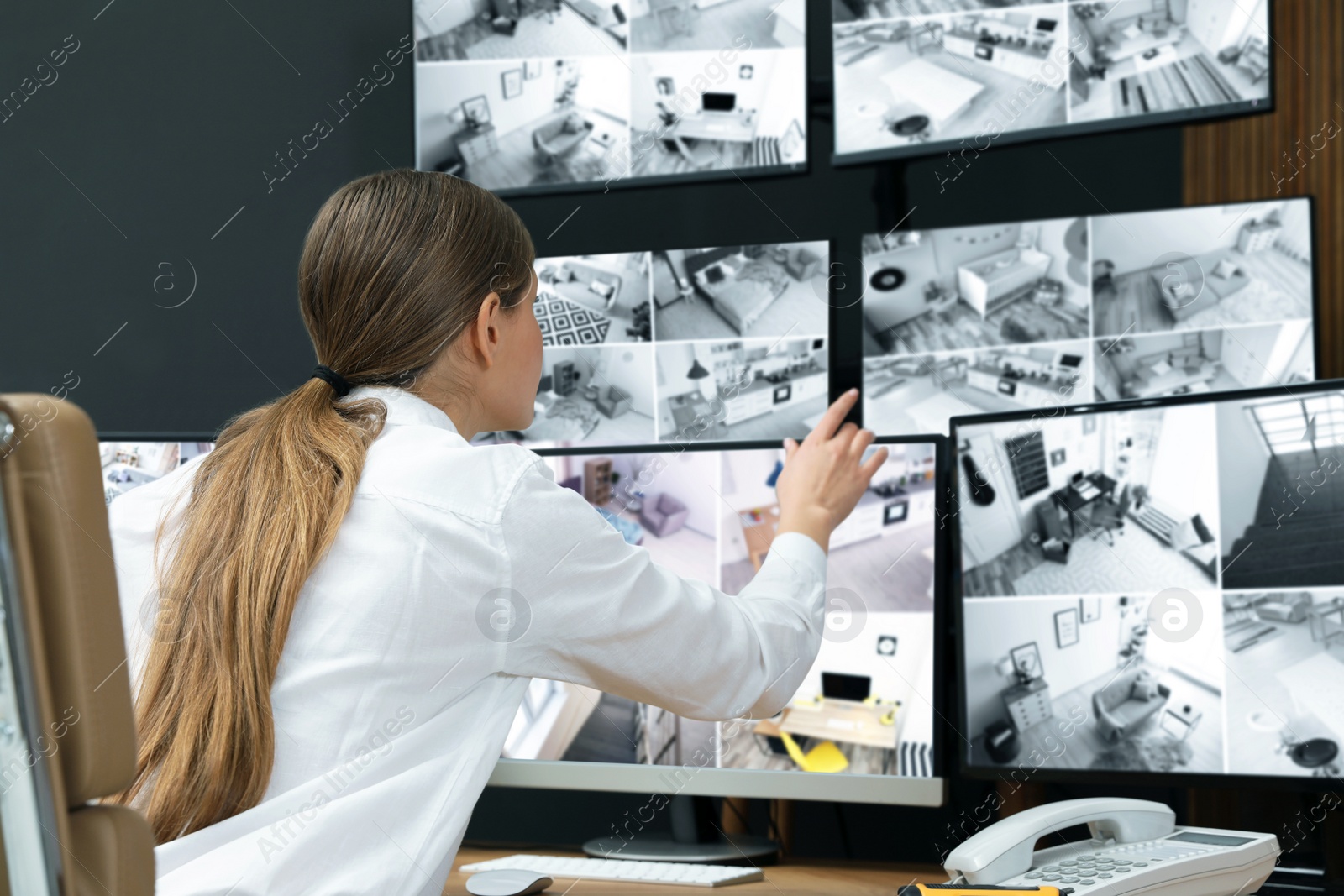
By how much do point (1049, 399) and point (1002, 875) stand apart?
721 millimetres

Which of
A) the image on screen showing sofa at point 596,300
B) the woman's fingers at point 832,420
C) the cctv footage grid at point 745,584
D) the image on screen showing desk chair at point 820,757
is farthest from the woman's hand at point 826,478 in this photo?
the image on screen showing sofa at point 596,300

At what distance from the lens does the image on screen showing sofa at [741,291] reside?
5.33 ft

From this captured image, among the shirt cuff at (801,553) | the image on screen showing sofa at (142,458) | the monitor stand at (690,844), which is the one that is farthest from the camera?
the image on screen showing sofa at (142,458)

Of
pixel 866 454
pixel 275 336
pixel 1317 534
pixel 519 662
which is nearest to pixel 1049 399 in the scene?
pixel 866 454

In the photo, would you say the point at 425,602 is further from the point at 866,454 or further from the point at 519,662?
the point at 866,454

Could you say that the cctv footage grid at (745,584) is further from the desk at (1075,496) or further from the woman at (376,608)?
the woman at (376,608)

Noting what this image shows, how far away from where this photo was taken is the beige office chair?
1.54 feet

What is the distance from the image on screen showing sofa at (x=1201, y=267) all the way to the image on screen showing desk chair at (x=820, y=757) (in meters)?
0.66

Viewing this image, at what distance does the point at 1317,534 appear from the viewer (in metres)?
1.16

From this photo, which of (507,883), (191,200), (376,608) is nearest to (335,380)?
(376,608)

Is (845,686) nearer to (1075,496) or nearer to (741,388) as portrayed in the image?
(1075,496)

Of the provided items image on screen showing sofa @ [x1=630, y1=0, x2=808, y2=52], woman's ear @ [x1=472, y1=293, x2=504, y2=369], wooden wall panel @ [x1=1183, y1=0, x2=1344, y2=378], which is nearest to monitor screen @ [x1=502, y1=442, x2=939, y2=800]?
woman's ear @ [x1=472, y1=293, x2=504, y2=369]

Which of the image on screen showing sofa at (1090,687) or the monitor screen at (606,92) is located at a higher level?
the monitor screen at (606,92)

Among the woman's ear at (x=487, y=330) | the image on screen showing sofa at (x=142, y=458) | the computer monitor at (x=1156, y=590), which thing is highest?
the woman's ear at (x=487, y=330)
